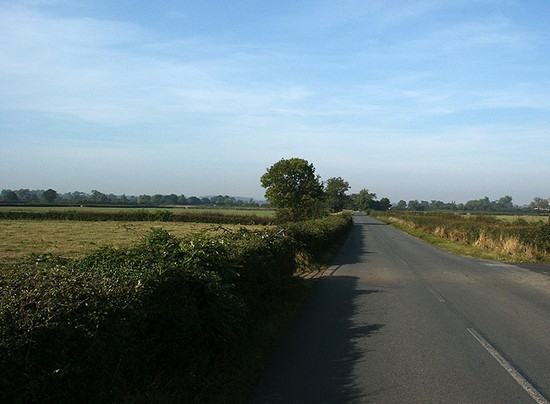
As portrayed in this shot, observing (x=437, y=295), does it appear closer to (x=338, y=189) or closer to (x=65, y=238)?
(x=65, y=238)

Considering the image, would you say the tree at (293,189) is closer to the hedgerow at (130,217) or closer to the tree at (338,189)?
the hedgerow at (130,217)

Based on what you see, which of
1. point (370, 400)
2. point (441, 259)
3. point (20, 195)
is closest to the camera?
point (370, 400)

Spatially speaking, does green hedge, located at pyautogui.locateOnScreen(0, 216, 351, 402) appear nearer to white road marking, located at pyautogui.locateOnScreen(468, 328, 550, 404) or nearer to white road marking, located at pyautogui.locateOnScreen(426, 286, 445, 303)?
white road marking, located at pyautogui.locateOnScreen(468, 328, 550, 404)

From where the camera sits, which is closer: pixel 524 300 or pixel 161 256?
pixel 161 256

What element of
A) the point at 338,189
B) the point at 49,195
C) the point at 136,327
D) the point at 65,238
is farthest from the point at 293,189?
the point at 49,195

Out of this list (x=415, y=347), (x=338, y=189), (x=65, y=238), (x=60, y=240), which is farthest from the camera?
(x=338, y=189)

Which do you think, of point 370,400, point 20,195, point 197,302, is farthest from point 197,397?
point 20,195

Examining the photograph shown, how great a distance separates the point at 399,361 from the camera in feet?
23.3

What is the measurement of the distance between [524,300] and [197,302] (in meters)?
9.80

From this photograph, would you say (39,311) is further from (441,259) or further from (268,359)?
(441,259)

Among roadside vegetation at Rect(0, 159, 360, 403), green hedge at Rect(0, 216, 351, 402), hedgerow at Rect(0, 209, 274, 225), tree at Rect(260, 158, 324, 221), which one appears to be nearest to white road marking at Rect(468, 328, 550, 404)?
roadside vegetation at Rect(0, 159, 360, 403)

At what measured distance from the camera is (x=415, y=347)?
7.86m

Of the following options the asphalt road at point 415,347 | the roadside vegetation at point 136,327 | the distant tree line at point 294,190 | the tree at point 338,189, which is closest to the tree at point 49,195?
the tree at point 338,189

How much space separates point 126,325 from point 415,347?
16.5ft
